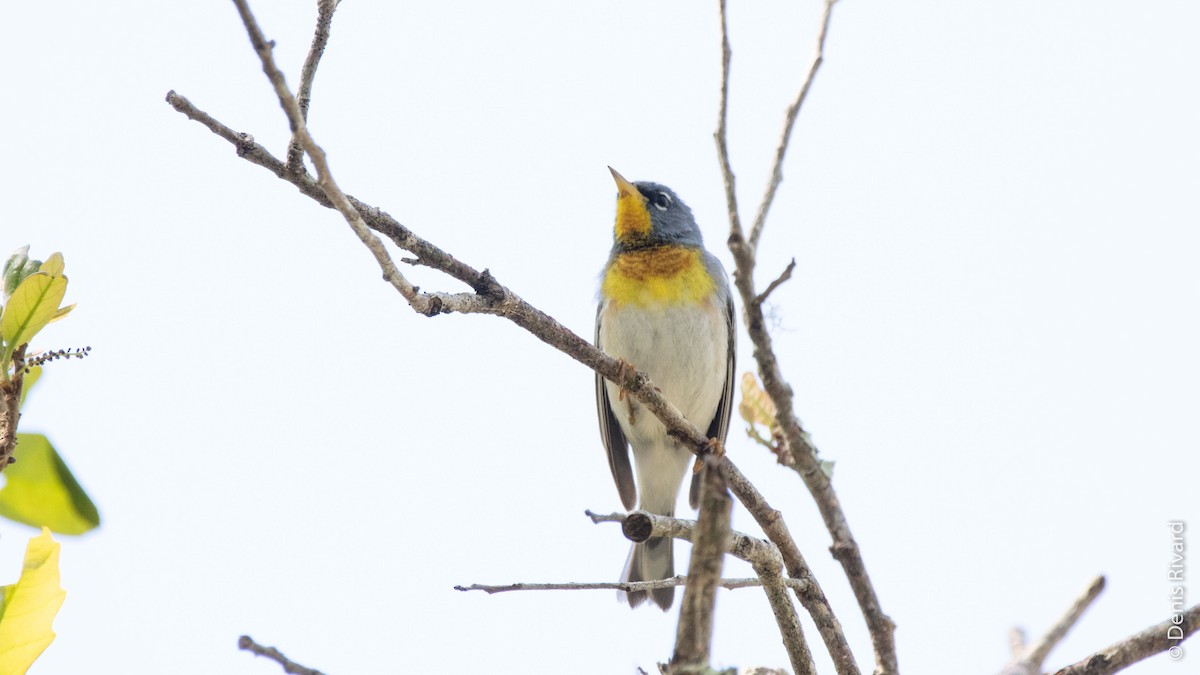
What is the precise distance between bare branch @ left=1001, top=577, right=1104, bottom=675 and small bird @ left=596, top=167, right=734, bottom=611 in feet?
15.8

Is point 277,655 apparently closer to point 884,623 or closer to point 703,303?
point 884,623

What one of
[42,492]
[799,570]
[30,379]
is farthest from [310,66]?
[799,570]

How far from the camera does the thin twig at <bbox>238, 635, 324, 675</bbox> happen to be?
1.84 meters

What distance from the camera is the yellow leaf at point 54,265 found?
2484 millimetres

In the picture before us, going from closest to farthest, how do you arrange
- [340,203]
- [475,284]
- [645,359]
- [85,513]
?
[340,203] < [85,513] < [475,284] < [645,359]

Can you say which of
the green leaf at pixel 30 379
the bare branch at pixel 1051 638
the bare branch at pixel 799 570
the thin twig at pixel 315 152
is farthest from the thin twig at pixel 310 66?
the bare branch at pixel 1051 638

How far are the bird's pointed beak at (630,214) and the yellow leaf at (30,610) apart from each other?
17.9 ft

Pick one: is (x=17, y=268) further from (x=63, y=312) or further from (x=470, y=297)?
(x=470, y=297)

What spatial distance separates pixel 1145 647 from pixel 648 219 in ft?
17.7

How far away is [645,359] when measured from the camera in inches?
274

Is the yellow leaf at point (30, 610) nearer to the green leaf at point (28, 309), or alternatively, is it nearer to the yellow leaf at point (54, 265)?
the green leaf at point (28, 309)

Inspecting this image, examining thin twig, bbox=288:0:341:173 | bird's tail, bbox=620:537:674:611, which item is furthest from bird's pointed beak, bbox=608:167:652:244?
thin twig, bbox=288:0:341:173

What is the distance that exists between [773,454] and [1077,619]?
0.86 meters

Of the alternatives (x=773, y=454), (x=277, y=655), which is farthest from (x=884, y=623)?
(x=277, y=655)
